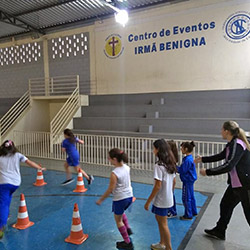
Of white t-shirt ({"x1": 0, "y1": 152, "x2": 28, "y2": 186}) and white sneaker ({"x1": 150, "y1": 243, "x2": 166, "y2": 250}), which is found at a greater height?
white t-shirt ({"x1": 0, "y1": 152, "x2": 28, "y2": 186})

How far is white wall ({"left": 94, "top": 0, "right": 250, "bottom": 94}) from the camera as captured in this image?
851 centimetres

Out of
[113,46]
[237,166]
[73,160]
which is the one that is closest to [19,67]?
[113,46]

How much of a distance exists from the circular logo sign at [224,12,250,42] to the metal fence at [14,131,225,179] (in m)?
4.49

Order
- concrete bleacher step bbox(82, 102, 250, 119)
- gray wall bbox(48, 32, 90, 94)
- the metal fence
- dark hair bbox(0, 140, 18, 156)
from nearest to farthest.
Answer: dark hair bbox(0, 140, 18, 156), the metal fence, concrete bleacher step bbox(82, 102, 250, 119), gray wall bbox(48, 32, 90, 94)

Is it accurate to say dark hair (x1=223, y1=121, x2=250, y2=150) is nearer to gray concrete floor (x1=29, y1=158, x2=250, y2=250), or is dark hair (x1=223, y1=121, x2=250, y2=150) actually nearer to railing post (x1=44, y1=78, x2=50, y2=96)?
gray concrete floor (x1=29, y1=158, x2=250, y2=250)

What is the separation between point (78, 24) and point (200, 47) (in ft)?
19.4

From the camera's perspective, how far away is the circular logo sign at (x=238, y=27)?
8180mm

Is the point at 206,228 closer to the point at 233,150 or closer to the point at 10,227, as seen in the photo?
the point at 233,150

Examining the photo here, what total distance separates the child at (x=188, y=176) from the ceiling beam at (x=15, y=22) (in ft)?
36.1

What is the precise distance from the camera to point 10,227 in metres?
3.33

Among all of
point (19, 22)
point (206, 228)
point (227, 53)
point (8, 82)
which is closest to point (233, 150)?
point (206, 228)

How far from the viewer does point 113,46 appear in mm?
10695

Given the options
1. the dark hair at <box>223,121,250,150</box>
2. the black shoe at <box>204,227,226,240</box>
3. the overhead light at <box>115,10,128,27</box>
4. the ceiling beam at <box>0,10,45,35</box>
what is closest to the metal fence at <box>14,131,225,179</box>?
the black shoe at <box>204,227,226,240</box>

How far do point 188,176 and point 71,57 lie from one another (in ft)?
32.9
